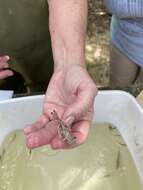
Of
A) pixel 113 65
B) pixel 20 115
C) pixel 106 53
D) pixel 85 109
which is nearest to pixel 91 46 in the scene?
pixel 106 53

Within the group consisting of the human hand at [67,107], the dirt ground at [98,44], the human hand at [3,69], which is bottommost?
the dirt ground at [98,44]

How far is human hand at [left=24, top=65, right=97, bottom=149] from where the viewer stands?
1.01 metres

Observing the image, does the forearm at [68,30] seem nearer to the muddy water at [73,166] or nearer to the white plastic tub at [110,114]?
the white plastic tub at [110,114]

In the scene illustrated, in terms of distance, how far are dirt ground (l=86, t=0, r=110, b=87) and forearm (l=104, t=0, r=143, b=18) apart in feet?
3.62

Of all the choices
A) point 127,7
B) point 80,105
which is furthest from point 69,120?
point 127,7

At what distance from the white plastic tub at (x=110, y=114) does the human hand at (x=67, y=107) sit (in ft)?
0.42

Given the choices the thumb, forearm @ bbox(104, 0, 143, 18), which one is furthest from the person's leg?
the thumb

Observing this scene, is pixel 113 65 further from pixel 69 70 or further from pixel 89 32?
pixel 89 32

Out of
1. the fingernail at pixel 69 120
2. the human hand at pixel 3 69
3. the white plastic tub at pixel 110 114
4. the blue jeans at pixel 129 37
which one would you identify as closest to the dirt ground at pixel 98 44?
the blue jeans at pixel 129 37

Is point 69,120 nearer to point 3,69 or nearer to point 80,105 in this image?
point 80,105

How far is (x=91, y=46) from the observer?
9.00 ft

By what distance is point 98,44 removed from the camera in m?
2.75

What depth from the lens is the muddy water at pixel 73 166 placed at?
1.22 m

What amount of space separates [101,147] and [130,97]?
162mm
